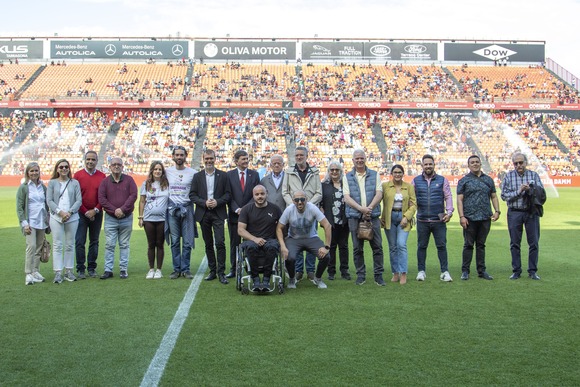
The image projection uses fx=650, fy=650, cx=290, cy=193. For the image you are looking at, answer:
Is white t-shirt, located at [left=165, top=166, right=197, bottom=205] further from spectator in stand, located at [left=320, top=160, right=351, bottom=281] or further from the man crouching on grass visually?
spectator in stand, located at [left=320, top=160, right=351, bottom=281]

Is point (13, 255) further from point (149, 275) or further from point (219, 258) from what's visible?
point (219, 258)

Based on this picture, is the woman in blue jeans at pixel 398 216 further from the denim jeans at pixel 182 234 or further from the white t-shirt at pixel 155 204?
the white t-shirt at pixel 155 204

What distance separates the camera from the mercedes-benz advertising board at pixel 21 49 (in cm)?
6238

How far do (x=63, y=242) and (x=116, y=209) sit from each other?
88 cm

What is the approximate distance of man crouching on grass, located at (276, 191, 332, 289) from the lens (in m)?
8.73

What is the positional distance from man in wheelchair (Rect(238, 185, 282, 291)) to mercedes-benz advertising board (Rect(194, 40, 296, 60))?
180 feet

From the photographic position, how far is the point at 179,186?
9.81 m

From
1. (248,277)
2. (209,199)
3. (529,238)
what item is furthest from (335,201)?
(529,238)

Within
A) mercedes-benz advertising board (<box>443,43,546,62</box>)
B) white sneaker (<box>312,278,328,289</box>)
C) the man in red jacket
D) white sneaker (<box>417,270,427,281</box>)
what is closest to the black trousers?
white sneaker (<box>312,278,328,289</box>)

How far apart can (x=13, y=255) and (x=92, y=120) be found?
41237mm

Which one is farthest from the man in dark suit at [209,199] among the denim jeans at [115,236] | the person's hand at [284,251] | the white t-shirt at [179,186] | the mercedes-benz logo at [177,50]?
the mercedes-benz logo at [177,50]

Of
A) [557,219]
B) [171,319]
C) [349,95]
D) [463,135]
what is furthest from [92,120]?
[171,319]

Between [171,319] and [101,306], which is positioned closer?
[171,319]

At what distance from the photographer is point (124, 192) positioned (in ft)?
32.1
